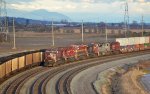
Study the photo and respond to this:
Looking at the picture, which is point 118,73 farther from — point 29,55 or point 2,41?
point 2,41

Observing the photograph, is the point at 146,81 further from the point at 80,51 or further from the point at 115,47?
the point at 115,47

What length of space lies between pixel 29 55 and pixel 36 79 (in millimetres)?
10177

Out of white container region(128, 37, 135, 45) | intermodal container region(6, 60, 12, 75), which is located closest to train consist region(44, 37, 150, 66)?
white container region(128, 37, 135, 45)

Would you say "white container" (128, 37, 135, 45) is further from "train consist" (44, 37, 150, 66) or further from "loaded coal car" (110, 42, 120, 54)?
"loaded coal car" (110, 42, 120, 54)

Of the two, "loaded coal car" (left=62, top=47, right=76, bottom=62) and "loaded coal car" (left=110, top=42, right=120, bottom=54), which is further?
"loaded coal car" (left=110, top=42, right=120, bottom=54)

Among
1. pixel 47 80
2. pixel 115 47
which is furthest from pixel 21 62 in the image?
pixel 115 47

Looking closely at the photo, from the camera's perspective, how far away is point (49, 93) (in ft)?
103

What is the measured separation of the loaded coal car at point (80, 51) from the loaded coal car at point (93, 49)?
1067 mm

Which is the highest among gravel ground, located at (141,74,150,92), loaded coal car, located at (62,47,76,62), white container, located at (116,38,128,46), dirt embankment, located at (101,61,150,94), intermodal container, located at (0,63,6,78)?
white container, located at (116,38,128,46)

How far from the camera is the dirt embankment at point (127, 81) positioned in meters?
35.4

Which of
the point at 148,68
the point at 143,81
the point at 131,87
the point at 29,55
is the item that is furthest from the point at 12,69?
the point at 148,68

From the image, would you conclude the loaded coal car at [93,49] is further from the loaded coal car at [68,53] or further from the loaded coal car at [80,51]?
the loaded coal car at [68,53]

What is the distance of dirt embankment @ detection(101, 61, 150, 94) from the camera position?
35.4 metres

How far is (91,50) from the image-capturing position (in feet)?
211
